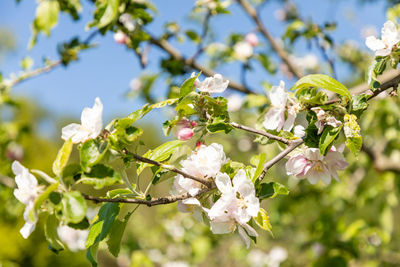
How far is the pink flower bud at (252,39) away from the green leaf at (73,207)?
199 cm

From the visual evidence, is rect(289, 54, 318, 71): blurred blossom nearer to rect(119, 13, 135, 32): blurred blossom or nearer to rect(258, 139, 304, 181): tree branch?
rect(119, 13, 135, 32): blurred blossom

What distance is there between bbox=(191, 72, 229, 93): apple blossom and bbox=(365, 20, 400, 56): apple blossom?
332 mm

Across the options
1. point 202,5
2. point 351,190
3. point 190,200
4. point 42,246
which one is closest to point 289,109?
point 190,200

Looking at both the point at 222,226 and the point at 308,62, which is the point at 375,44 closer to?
the point at 222,226

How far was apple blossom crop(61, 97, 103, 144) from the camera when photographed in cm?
69

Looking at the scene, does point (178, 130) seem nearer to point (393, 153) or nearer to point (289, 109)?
point (289, 109)

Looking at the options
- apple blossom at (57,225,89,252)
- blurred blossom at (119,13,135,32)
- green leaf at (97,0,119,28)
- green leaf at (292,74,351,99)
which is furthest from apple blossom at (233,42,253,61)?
apple blossom at (57,225,89,252)

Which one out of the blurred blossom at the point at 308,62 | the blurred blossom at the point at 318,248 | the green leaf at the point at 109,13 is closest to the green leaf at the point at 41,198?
the green leaf at the point at 109,13

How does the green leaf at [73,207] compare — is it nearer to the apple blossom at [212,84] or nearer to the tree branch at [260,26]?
the apple blossom at [212,84]

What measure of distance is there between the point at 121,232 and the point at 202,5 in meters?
1.44

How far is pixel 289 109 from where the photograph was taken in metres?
0.87

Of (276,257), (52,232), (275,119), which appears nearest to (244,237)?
(275,119)

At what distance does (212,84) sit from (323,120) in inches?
9.9

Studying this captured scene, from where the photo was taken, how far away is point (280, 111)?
0.86 meters
